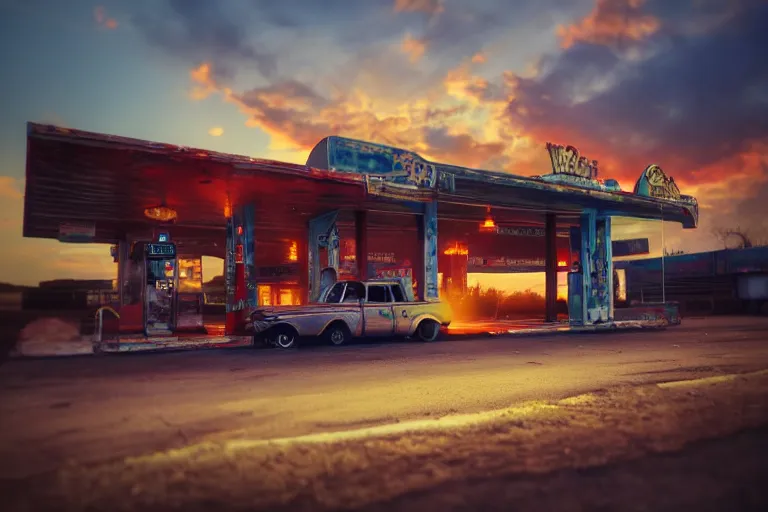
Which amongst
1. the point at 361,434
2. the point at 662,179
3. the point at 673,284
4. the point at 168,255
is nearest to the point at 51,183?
the point at 168,255

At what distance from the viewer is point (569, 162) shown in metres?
20.2

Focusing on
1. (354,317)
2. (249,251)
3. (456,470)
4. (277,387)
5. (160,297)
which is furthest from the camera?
(160,297)

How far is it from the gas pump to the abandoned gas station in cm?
5

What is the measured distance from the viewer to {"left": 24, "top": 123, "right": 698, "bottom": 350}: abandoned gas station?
1310cm

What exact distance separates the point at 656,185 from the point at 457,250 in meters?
11.0

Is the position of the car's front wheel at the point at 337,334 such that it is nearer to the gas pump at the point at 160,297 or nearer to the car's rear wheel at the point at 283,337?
the car's rear wheel at the point at 283,337

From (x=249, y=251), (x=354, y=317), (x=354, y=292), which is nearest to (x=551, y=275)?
(x=354, y=292)

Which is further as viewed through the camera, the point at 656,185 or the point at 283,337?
the point at 656,185

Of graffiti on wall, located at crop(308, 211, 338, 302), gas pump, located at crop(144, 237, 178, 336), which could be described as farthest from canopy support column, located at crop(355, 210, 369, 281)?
gas pump, located at crop(144, 237, 178, 336)

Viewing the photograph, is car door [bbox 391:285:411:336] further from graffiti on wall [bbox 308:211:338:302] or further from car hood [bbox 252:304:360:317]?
graffiti on wall [bbox 308:211:338:302]

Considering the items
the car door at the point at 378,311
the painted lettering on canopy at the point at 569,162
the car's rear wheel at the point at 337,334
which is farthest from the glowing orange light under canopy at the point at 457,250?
the car's rear wheel at the point at 337,334

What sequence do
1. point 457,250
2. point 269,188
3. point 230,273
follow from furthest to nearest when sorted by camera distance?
point 457,250, point 230,273, point 269,188

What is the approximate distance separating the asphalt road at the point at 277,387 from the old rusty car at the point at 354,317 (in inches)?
26.0

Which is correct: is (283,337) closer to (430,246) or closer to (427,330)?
(427,330)
